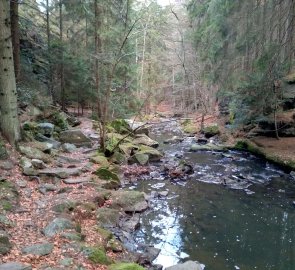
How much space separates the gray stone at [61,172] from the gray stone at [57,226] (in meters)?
2.66

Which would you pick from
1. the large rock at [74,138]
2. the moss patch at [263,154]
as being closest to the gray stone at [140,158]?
the large rock at [74,138]

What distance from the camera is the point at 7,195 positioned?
251 inches

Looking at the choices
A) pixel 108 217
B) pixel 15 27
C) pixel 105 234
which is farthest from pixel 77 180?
pixel 15 27

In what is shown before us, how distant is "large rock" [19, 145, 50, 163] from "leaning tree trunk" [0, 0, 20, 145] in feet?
1.25

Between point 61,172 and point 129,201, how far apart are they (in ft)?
6.38

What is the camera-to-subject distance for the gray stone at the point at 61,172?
28.0 ft

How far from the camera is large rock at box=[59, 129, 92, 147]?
13578 mm

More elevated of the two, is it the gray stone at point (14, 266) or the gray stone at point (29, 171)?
the gray stone at point (29, 171)

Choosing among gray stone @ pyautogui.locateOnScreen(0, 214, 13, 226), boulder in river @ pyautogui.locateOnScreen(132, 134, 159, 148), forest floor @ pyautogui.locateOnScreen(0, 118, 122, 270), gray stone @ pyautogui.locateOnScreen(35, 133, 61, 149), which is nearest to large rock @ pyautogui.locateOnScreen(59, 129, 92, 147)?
gray stone @ pyautogui.locateOnScreen(35, 133, 61, 149)

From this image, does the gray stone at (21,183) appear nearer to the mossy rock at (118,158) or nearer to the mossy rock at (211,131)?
the mossy rock at (118,158)

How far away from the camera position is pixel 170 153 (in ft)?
55.0

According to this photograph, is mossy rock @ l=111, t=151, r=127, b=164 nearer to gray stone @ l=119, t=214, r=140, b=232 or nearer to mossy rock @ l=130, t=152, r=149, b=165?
mossy rock @ l=130, t=152, r=149, b=165

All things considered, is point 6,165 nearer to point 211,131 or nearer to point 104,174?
point 104,174

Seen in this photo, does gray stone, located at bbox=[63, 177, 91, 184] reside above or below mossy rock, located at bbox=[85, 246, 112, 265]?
above
